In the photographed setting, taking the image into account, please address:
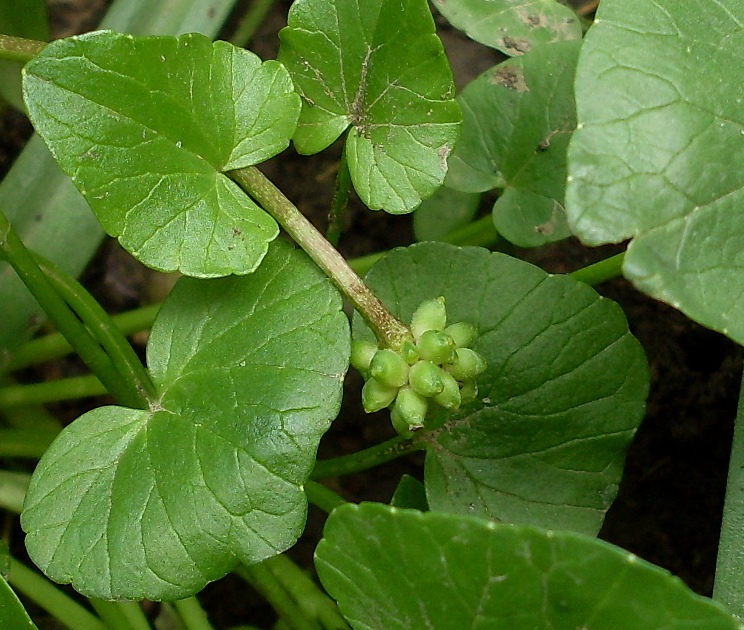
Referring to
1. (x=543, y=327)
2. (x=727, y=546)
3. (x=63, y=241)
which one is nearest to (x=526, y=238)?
(x=543, y=327)

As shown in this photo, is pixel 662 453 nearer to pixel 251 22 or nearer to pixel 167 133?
pixel 167 133

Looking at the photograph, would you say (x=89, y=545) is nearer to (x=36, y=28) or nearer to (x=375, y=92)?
(x=375, y=92)

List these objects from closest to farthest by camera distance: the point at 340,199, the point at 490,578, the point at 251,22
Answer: the point at 490,578, the point at 340,199, the point at 251,22

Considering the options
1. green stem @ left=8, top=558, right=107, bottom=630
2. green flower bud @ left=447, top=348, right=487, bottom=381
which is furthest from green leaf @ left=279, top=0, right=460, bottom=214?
green stem @ left=8, top=558, right=107, bottom=630

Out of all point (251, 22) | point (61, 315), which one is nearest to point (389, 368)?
point (61, 315)

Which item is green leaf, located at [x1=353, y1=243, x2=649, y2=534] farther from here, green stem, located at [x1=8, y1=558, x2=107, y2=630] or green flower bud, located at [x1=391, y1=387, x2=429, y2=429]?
green stem, located at [x1=8, y1=558, x2=107, y2=630]

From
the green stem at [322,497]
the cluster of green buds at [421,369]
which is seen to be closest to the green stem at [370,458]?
the green stem at [322,497]
